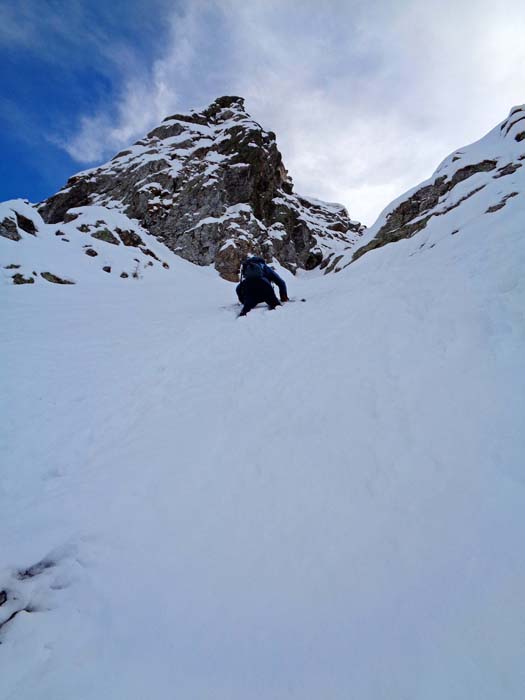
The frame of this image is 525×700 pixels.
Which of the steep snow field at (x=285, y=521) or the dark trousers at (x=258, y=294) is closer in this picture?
the steep snow field at (x=285, y=521)

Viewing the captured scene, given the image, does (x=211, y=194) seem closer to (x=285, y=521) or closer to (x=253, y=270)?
(x=253, y=270)

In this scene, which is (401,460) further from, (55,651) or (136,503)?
(55,651)

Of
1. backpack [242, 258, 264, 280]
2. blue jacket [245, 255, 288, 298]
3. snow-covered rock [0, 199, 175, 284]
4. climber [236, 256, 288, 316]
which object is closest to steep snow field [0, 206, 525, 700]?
climber [236, 256, 288, 316]

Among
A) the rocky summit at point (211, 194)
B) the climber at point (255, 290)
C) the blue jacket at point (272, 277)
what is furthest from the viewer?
the rocky summit at point (211, 194)

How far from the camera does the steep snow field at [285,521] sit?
1685 mm

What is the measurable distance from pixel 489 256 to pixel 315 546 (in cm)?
629

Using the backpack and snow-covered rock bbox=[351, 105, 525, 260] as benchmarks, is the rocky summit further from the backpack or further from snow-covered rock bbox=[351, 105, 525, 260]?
the backpack

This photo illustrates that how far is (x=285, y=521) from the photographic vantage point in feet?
8.27

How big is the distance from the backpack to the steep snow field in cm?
451

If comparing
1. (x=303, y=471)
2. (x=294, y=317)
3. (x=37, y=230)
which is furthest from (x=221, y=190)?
(x=303, y=471)

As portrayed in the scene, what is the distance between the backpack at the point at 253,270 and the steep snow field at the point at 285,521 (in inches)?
178

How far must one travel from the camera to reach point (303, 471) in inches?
116

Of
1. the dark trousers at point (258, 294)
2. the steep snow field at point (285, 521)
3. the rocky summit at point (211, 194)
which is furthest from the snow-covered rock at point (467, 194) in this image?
the rocky summit at point (211, 194)

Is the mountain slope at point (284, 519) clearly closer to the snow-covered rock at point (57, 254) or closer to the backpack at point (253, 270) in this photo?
the backpack at point (253, 270)
